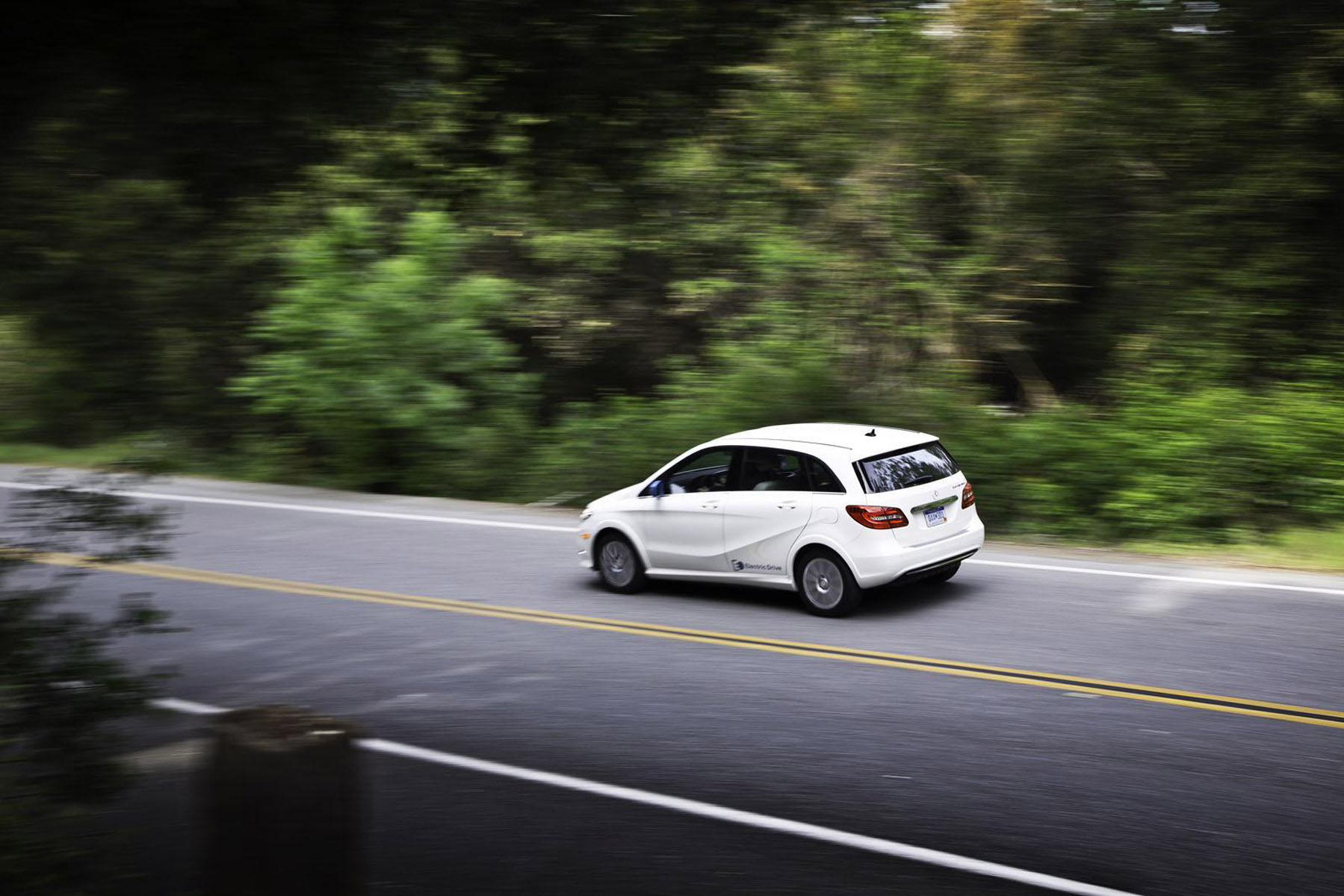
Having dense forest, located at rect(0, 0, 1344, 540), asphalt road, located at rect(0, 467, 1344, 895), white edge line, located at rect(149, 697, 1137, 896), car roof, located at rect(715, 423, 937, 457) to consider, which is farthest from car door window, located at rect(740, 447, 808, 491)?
white edge line, located at rect(149, 697, 1137, 896)

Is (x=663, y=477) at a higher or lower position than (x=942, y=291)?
lower

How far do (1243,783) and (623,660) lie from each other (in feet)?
14.4

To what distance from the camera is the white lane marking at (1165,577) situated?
1106 centimetres

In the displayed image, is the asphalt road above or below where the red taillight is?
below

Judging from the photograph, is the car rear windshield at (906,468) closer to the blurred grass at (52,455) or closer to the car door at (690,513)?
the car door at (690,513)

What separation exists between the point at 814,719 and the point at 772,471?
3213mm

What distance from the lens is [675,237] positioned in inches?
725

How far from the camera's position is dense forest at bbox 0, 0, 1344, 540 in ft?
22.3

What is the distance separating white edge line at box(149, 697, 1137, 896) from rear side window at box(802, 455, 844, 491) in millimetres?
3946

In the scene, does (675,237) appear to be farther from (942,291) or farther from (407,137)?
(407,137)

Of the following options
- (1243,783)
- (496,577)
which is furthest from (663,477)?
(1243,783)

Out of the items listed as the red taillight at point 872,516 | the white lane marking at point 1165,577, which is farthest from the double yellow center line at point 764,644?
the white lane marking at point 1165,577

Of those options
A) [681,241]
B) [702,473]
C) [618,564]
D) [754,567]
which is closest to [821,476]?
[754,567]

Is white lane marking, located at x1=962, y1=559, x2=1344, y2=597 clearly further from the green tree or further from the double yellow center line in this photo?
the green tree
